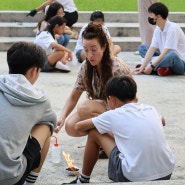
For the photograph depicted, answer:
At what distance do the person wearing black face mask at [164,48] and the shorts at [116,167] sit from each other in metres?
4.69

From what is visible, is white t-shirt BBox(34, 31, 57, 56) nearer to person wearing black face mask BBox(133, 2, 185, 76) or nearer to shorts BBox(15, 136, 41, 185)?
person wearing black face mask BBox(133, 2, 185, 76)

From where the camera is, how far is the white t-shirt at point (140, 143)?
3867 mm

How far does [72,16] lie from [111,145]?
719 centimetres

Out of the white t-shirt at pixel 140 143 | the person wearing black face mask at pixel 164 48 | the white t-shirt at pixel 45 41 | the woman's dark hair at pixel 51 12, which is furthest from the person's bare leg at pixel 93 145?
the woman's dark hair at pixel 51 12

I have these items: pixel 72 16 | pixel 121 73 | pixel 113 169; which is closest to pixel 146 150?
pixel 113 169

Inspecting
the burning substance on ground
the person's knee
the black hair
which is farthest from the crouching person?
the black hair

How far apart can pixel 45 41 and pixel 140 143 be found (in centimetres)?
514

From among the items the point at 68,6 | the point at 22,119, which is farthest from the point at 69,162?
the point at 68,6

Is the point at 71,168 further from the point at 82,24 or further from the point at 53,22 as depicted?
the point at 82,24

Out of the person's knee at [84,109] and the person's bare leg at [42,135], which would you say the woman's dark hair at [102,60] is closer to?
the person's knee at [84,109]

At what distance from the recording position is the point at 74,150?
5328 millimetres

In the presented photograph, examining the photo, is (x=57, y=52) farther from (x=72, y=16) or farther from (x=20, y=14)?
(x=20, y=14)

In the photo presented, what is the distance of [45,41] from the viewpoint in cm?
882

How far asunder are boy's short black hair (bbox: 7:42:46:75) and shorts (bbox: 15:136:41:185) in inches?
17.0
